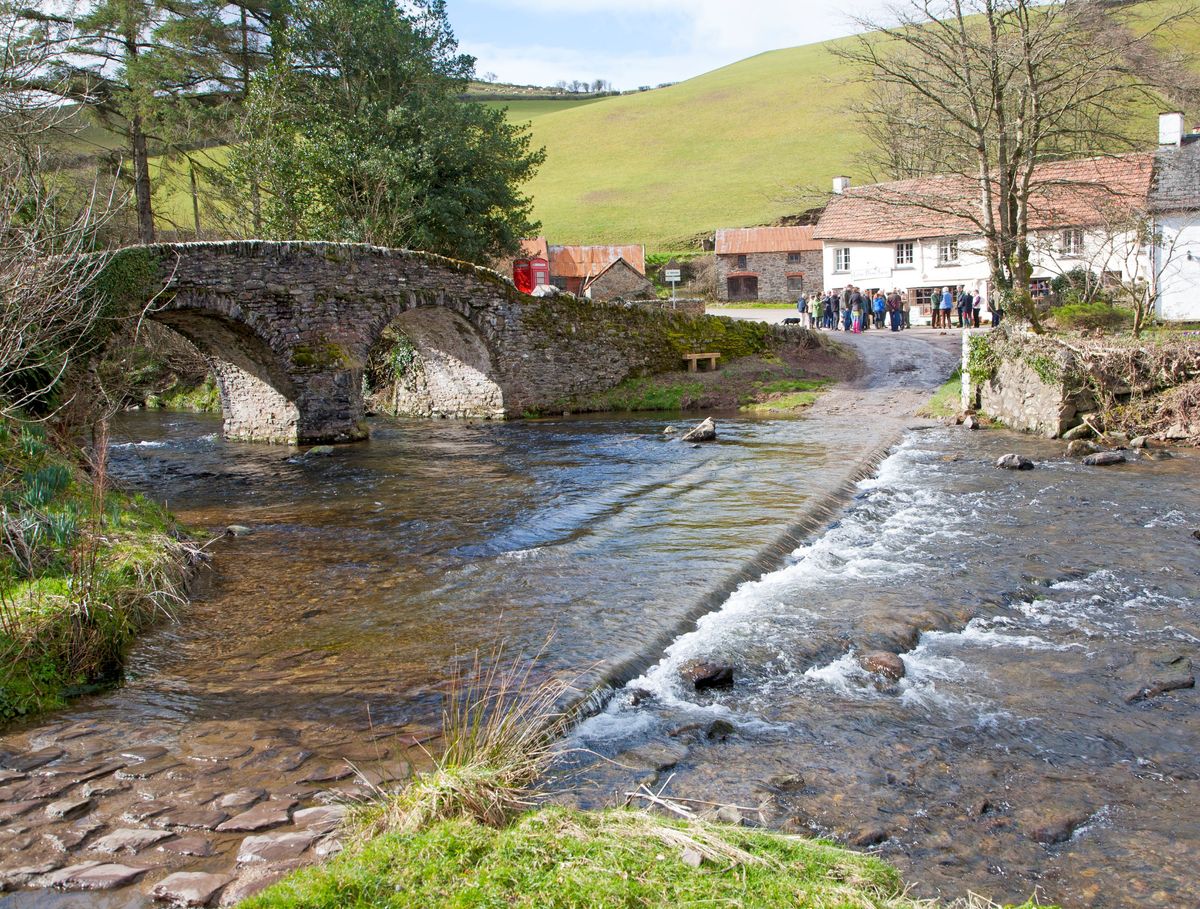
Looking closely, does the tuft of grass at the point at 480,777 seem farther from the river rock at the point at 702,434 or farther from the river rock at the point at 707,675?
the river rock at the point at 702,434

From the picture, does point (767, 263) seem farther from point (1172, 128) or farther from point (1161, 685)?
point (1161, 685)

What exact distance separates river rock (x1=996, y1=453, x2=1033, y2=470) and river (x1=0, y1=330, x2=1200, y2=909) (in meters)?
0.22

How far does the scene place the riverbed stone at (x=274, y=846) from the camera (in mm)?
4527

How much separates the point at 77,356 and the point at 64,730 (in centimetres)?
1029

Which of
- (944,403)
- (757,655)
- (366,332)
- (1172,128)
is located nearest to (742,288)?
(1172,128)

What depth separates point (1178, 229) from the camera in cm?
3291

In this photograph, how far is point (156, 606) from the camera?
8203mm

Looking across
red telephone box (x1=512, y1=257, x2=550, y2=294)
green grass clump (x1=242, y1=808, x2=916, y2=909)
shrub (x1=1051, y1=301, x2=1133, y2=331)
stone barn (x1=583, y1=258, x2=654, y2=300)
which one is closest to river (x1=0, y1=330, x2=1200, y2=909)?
green grass clump (x1=242, y1=808, x2=916, y2=909)

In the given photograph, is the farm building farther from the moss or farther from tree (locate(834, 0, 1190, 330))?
the moss

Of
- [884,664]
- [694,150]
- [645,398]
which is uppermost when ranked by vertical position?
[694,150]

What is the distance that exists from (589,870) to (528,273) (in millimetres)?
35162

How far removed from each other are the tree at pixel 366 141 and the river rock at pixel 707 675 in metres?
21.7

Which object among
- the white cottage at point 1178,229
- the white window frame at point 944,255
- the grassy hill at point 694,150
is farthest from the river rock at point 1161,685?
the grassy hill at point 694,150

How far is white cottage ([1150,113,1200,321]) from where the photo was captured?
32938 millimetres
